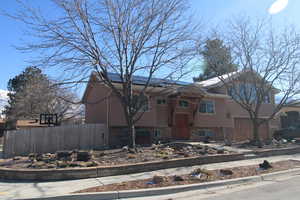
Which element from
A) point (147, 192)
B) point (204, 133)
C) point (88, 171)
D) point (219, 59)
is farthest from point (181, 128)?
point (147, 192)

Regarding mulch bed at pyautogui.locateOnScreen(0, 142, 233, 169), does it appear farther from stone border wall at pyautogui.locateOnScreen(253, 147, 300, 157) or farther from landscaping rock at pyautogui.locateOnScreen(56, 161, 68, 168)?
stone border wall at pyautogui.locateOnScreen(253, 147, 300, 157)

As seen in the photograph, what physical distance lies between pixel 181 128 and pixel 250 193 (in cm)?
1393

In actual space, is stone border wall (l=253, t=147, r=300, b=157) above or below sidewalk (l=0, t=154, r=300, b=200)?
above

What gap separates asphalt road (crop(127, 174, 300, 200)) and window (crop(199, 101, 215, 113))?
1377 cm

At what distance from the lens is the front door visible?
2017 centimetres

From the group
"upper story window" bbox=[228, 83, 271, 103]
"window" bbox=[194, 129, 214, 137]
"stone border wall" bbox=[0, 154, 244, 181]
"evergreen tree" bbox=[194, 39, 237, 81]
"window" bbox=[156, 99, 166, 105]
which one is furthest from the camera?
"window" bbox=[194, 129, 214, 137]

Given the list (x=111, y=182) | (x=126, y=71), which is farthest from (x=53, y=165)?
(x=126, y=71)

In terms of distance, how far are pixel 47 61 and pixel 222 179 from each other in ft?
30.2

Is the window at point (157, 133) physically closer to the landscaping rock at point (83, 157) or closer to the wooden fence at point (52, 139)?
the wooden fence at point (52, 139)

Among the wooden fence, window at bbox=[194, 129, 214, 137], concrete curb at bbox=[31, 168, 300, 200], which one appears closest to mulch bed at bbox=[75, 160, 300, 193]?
concrete curb at bbox=[31, 168, 300, 200]

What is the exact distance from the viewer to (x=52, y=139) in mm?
15445

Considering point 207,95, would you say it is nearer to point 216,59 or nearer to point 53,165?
point 216,59

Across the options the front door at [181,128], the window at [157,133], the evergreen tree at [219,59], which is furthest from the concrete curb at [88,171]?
the front door at [181,128]

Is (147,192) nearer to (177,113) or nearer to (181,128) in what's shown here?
(177,113)
